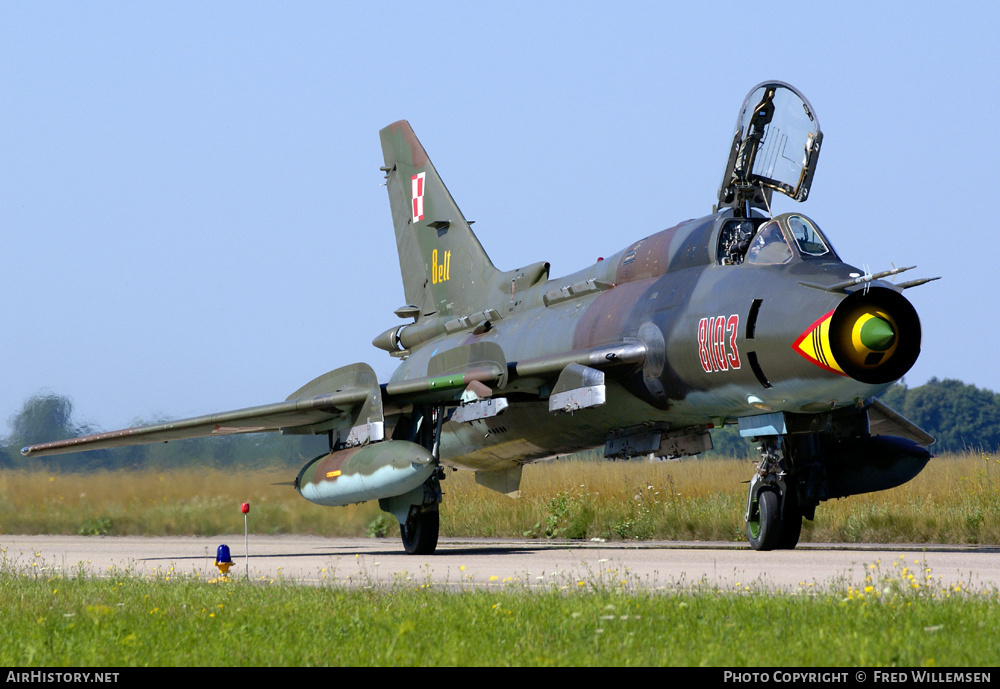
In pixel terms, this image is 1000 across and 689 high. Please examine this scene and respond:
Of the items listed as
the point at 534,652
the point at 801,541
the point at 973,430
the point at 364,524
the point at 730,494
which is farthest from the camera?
the point at 973,430

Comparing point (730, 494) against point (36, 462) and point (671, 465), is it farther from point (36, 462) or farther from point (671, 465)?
point (36, 462)

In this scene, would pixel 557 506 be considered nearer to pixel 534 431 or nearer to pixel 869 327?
pixel 534 431

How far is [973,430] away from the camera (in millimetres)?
69250

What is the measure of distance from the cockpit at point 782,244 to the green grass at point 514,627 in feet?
14.5

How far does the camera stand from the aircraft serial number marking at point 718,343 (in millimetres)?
12124

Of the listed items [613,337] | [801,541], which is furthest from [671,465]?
[613,337]

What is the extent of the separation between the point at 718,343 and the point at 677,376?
0.85 metres

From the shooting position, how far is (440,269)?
19.2 meters

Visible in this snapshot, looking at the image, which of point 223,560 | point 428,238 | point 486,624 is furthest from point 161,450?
point 486,624

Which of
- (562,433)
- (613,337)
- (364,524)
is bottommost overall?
(364,524)

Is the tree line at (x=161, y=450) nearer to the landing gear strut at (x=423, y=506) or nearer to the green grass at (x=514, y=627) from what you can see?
the landing gear strut at (x=423, y=506)

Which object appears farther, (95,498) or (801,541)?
(95,498)

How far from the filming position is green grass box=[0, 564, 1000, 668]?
5.57 meters

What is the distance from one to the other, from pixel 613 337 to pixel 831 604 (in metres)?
7.25
